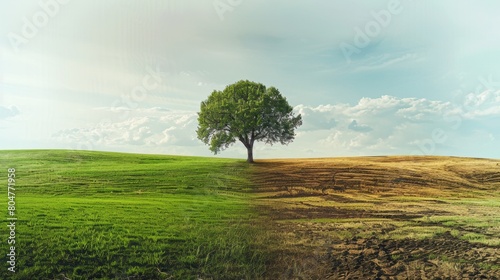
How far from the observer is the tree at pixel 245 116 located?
37.7 metres

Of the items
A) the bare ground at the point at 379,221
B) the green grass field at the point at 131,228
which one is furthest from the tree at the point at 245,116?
the green grass field at the point at 131,228

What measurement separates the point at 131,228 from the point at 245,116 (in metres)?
21.0

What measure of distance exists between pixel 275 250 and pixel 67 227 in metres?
9.94

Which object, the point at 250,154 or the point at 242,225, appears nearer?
the point at 242,225

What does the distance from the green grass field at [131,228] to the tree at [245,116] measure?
29.7 ft

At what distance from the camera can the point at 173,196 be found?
1010 inches

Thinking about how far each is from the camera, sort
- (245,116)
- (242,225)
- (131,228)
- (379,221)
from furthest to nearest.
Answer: (245,116)
(379,221)
(242,225)
(131,228)

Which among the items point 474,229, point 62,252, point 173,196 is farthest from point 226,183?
point 474,229

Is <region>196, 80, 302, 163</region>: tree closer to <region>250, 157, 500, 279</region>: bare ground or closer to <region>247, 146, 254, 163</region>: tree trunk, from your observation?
<region>247, 146, 254, 163</region>: tree trunk

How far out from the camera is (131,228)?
1795 cm

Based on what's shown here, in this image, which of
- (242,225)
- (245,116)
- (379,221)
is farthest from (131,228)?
(245,116)

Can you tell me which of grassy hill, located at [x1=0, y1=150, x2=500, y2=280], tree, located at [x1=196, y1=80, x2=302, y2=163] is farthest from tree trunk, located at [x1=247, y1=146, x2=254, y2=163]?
grassy hill, located at [x1=0, y1=150, x2=500, y2=280]

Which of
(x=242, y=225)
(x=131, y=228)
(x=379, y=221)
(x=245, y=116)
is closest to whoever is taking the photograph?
(x=131, y=228)

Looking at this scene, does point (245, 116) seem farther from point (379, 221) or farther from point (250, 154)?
point (379, 221)
